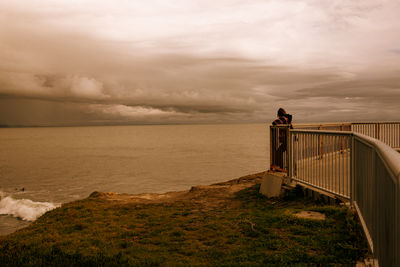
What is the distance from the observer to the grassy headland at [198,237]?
5402 millimetres

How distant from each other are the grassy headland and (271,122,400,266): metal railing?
66cm

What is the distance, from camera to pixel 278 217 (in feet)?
24.3

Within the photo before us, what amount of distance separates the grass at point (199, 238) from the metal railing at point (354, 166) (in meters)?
0.66

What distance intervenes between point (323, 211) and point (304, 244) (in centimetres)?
192

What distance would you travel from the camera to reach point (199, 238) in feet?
22.4

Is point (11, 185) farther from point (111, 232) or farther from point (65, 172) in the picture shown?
point (111, 232)

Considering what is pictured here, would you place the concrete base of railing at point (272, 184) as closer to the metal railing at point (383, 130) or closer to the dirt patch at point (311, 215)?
the dirt patch at point (311, 215)

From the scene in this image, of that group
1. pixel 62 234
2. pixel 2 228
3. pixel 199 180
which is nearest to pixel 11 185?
pixel 2 228

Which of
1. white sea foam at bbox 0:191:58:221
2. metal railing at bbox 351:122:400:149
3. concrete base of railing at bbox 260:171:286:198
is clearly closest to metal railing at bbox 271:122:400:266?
metal railing at bbox 351:122:400:149

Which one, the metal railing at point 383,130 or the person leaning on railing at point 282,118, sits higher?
the person leaning on railing at point 282,118

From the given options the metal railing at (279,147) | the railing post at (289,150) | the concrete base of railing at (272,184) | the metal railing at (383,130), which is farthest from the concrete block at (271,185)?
the metal railing at (383,130)

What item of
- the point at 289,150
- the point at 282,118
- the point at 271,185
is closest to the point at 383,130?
the point at 282,118

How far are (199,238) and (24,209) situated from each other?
25485 millimetres

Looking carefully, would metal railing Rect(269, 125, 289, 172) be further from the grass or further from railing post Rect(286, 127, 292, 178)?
the grass
